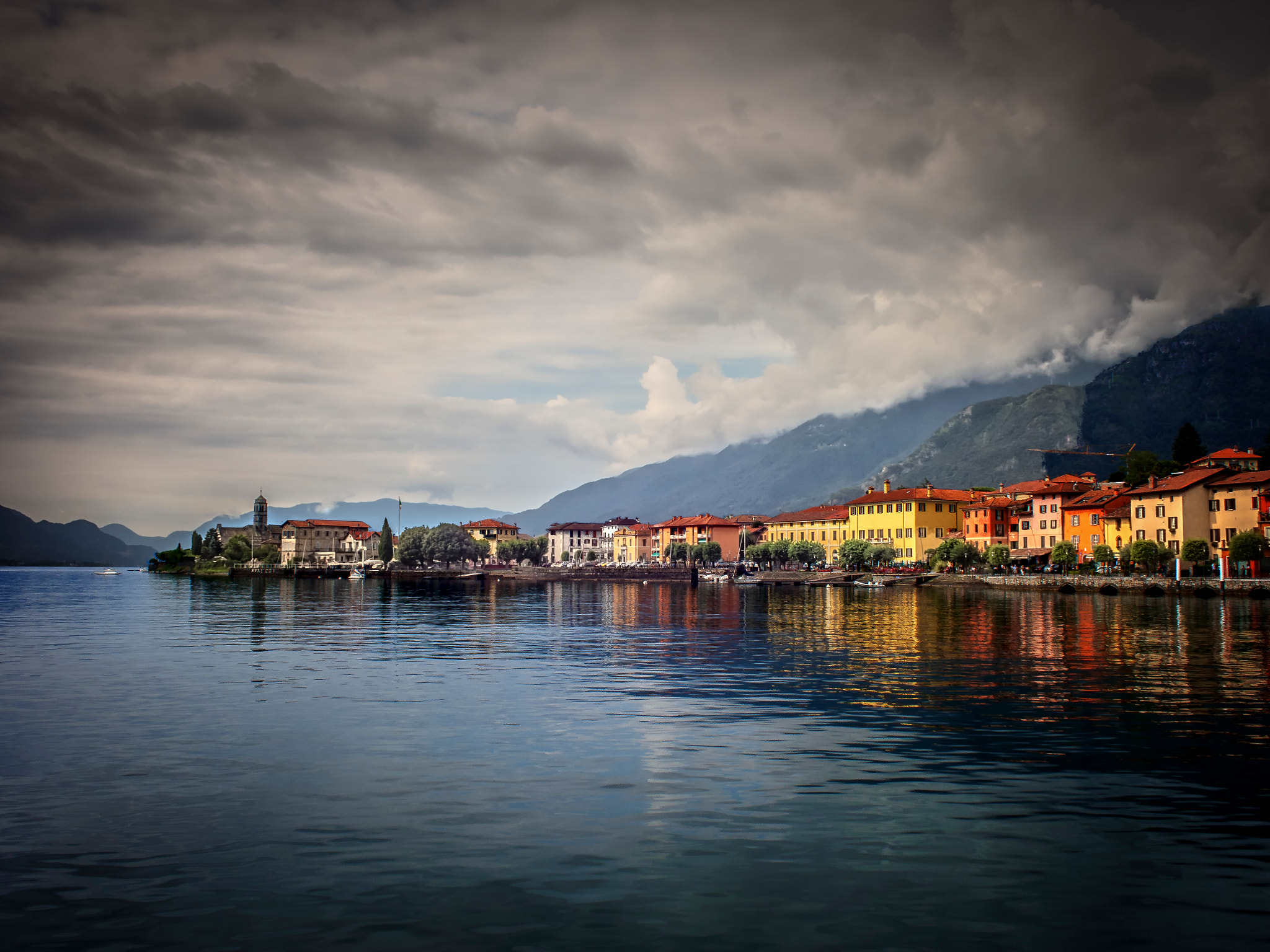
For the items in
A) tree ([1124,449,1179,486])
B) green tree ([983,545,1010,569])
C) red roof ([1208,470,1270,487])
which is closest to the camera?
red roof ([1208,470,1270,487])

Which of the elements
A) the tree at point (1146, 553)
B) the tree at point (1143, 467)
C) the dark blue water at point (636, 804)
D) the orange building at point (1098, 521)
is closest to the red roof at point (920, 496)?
the tree at point (1143, 467)

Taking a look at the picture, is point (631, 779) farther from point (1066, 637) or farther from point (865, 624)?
point (865, 624)

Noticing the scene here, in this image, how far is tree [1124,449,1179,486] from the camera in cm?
15450

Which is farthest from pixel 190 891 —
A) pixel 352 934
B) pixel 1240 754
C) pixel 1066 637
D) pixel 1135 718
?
pixel 1066 637

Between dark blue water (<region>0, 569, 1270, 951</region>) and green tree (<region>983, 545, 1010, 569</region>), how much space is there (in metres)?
113

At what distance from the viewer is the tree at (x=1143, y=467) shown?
507 ft

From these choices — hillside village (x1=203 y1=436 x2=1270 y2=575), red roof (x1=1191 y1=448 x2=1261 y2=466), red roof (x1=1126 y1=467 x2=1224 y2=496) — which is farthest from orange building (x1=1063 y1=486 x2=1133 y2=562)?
red roof (x1=1191 y1=448 x2=1261 y2=466)

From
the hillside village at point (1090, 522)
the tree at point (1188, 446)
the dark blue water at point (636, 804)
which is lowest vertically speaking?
the dark blue water at point (636, 804)

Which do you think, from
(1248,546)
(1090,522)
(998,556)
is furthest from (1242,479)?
(998,556)

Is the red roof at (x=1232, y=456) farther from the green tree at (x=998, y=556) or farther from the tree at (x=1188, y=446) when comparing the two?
the green tree at (x=998, y=556)

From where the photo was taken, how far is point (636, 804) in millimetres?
17188

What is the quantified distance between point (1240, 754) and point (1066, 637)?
34199 mm

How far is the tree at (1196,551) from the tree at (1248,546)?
4827 mm

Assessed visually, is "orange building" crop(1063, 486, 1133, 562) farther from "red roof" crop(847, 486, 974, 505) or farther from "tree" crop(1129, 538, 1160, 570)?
"red roof" crop(847, 486, 974, 505)
